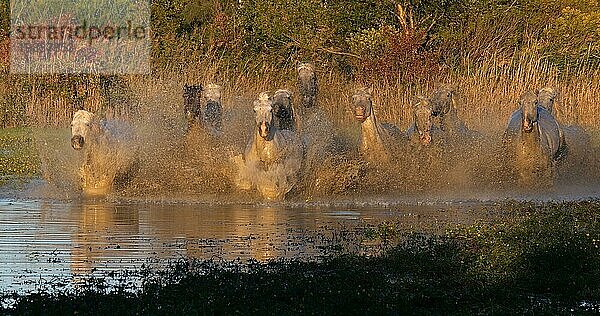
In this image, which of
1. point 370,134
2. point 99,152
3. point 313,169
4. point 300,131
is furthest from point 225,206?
point 370,134

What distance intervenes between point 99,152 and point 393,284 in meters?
10.2

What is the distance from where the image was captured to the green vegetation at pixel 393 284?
860cm

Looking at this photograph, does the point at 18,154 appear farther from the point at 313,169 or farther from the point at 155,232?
the point at 155,232

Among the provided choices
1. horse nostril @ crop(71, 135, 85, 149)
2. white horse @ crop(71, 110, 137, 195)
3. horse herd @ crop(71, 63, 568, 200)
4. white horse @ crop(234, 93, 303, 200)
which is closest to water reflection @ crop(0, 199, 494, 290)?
white horse @ crop(71, 110, 137, 195)

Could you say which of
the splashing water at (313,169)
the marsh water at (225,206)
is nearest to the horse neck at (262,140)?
the splashing water at (313,169)

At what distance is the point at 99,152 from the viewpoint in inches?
751

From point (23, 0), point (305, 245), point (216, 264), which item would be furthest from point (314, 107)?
point (23, 0)

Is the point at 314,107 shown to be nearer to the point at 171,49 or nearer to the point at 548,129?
the point at 548,129

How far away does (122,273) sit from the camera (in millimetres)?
10289

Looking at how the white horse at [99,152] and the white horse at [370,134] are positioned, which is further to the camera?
the white horse at [370,134]

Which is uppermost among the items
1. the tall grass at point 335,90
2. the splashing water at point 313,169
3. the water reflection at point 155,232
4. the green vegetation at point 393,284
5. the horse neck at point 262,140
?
the tall grass at point 335,90

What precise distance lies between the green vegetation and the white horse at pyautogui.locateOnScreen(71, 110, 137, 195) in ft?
25.7

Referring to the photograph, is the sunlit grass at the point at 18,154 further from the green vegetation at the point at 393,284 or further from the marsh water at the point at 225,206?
the green vegetation at the point at 393,284

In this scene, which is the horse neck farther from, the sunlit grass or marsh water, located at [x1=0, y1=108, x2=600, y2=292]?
the sunlit grass
